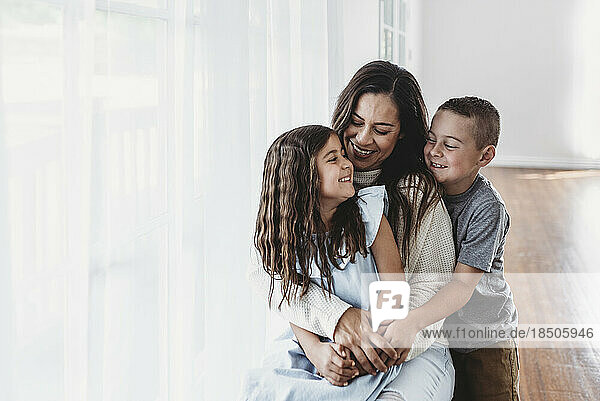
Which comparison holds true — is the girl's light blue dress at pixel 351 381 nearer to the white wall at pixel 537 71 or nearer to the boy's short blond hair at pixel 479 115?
the boy's short blond hair at pixel 479 115

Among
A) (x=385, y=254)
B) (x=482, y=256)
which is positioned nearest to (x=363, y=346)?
(x=385, y=254)

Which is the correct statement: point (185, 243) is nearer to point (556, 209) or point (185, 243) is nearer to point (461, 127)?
point (461, 127)

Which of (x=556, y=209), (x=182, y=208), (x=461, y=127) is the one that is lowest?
(x=556, y=209)

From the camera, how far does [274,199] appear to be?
1001mm

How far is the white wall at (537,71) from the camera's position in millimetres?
5895

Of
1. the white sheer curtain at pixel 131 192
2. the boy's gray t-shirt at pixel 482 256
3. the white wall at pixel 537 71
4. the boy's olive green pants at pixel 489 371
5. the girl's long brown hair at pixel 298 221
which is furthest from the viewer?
the white wall at pixel 537 71

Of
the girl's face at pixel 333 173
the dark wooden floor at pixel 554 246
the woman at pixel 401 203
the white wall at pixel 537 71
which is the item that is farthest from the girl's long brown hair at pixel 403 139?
the white wall at pixel 537 71

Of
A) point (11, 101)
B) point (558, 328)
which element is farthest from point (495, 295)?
point (558, 328)

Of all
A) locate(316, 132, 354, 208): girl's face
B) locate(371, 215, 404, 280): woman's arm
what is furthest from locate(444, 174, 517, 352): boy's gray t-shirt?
locate(316, 132, 354, 208): girl's face

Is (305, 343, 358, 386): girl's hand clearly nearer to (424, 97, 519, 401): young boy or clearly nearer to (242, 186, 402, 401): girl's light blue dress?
(242, 186, 402, 401): girl's light blue dress

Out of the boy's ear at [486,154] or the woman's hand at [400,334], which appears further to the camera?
the boy's ear at [486,154]

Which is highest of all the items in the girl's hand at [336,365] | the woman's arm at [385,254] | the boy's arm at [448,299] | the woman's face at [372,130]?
the woman's face at [372,130]

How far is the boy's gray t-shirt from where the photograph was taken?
1.10 metres

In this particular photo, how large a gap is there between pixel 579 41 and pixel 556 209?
216cm
